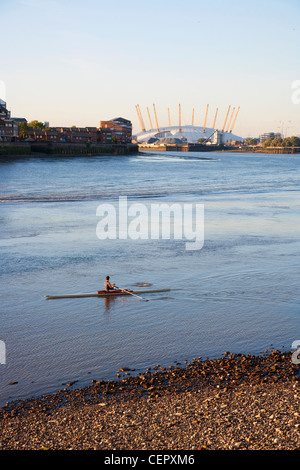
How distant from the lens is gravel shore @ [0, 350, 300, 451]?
7.50 metres

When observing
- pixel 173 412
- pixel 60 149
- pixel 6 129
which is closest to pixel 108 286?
pixel 173 412

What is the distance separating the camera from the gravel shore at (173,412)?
750cm

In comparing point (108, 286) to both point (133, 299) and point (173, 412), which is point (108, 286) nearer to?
point (133, 299)

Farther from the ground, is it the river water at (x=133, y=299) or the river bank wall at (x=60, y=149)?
the river bank wall at (x=60, y=149)

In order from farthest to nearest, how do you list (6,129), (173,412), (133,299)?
1. (6,129)
2. (133,299)
3. (173,412)

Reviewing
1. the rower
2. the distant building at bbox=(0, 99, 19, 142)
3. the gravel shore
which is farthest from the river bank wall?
the gravel shore

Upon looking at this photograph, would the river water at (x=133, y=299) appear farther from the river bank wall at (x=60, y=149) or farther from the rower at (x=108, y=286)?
the river bank wall at (x=60, y=149)

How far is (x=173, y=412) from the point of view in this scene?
8.54 metres

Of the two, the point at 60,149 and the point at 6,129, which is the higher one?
the point at 6,129

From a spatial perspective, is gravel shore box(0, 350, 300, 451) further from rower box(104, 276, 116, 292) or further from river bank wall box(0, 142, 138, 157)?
river bank wall box(0, 142, 138, 157)

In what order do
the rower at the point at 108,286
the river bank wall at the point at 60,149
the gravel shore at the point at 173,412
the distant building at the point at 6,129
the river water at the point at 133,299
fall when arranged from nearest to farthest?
the gravel shore at the point at 173,412, the river water at the point at 133,299, the rower at the point at 108,286, the river bank wall at the point at 60,149, the distant building at the point at 6,129

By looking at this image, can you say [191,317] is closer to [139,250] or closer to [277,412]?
[277,412]

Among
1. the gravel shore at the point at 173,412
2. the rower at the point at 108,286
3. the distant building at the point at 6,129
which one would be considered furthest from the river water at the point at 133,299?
the distant building at the point at 6,129
